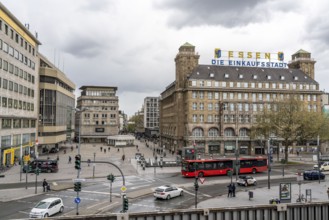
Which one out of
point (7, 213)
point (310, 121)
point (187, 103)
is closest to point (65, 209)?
point (7, 213)

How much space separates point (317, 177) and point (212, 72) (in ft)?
160

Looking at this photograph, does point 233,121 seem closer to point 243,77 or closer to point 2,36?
point 243,77

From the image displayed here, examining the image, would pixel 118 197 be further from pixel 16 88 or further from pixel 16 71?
pixel 16 71

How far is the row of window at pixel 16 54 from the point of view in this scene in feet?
203

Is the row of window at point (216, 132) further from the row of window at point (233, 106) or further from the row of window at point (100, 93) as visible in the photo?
the row of window at point (100, 93)

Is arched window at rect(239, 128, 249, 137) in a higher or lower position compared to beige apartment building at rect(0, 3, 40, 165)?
lower

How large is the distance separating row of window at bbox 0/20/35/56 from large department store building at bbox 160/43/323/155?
40.3 metres

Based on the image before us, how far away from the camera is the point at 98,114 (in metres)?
149

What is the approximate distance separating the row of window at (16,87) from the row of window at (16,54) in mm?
5751

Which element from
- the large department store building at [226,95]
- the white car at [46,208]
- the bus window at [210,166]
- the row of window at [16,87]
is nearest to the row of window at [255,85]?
the large department store building at [226,95]

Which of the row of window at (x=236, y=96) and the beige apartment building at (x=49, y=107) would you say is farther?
the beige apartment building at (x=49, y=107)

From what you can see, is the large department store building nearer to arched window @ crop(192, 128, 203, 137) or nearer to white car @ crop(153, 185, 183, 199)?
arched window @ crop(192, 128, 203, 137)

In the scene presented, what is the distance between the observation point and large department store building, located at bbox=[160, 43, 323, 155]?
8875 centimetres

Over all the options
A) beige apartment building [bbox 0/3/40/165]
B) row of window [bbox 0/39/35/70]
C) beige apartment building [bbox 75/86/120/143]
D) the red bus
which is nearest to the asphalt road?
the red bus
